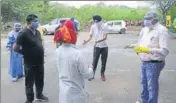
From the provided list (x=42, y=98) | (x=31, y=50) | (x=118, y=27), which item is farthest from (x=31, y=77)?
(x=118, y=27)

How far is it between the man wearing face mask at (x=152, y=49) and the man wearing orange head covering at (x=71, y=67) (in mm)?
1549

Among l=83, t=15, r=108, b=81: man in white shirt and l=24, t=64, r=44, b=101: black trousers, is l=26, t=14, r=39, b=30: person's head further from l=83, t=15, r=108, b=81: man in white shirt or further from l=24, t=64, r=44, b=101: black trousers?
l=83, t=15, r=108, b=81: man in white shirt

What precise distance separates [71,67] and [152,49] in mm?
1740

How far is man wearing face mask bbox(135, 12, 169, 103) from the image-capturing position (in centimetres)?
616

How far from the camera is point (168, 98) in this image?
7910 mm

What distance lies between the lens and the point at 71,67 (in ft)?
16.2

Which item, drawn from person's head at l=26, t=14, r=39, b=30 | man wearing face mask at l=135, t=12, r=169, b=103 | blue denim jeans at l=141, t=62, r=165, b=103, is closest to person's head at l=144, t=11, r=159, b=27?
man wearing face mask at l=135, t=12, r=169, b=103

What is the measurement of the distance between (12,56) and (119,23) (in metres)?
24.1

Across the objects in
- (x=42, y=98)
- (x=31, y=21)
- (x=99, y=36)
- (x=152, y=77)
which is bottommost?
(x=42, y=98)

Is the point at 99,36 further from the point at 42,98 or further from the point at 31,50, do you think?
the point at 31,50

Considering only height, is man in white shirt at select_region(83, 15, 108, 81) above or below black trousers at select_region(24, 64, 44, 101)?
above

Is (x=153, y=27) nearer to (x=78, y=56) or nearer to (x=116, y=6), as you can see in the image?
(x=78, y=56)

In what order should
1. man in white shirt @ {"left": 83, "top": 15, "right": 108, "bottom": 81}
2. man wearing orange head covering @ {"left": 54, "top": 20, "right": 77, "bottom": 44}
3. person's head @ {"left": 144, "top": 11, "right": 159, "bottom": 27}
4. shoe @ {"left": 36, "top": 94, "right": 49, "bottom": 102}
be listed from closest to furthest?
man wearing orange head covering @ {"left": 54, "top": 20, "right": 77, "bottom": 44} → person's head @ {"left": 144, "top": 11, "right": 159, "bottom": 27} → shoe @ {"left": 36, "top": 94, "right": 49, "bottom": 102} → man in white shirt @ {"left": 83, "top": 15, "right": 108, "bottom": 81}

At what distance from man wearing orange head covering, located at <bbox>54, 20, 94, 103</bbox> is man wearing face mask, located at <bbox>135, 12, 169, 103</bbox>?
1549mm
